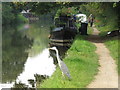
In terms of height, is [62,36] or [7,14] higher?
[7,14]

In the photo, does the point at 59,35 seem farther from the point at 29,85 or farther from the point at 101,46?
the point at 29,85

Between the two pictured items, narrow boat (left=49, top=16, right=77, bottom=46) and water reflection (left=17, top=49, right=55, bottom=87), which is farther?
narrow boat (left=49, top=16, right=77, bottom=46)

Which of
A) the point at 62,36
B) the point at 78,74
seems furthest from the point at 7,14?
the point at 78,74

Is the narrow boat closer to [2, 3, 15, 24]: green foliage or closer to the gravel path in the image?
the gravel path

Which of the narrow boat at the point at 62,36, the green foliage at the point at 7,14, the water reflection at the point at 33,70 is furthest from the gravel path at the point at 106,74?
the green foliage at the point at 7,14

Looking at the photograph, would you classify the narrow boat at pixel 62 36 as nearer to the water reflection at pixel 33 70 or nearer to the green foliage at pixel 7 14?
the water reflection at pixel 33 70

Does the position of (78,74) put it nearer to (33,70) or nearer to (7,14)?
(33,70)

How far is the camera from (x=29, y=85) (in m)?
14.1

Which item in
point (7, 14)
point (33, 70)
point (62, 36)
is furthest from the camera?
point (7, 14)

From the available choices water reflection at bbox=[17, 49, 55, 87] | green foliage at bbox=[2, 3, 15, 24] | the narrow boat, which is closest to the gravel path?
water reflection at bbox=[17, 49, 55, 87]

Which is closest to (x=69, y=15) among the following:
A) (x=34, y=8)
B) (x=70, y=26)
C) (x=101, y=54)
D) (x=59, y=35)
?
(x=70, y=26)

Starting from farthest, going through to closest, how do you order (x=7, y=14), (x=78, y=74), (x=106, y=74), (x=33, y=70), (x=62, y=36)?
(x=7, y=14) < (x=62, y=36) < (x=33, y=70) < (x=106, y=74) < (x=78, y=74)

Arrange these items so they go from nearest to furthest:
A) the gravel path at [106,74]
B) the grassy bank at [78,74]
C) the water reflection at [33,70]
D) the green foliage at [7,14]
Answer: the grassy bank at [78,74] < the gravel path at [106,74] < the water reflection at [33,70] < the green foliage at [7,14]

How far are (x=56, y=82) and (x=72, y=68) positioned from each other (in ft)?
7.59
